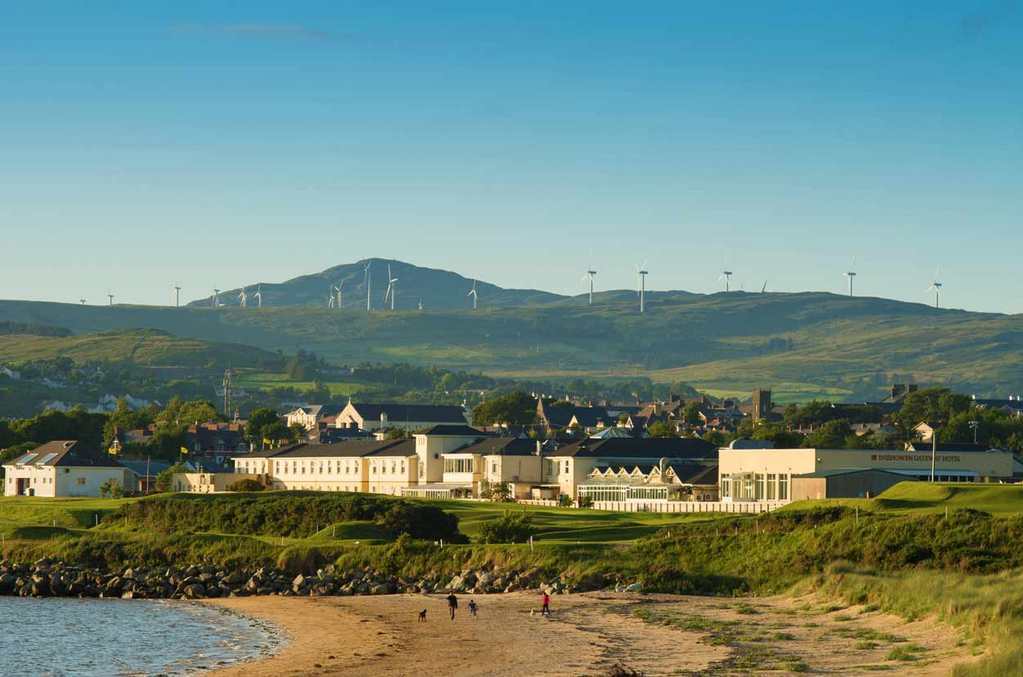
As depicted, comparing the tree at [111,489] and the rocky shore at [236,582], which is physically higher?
the tree at [111,489]

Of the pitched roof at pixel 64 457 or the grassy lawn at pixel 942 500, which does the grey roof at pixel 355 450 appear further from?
the grassy lawn at pixel 942 500

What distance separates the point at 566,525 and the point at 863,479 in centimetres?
2428

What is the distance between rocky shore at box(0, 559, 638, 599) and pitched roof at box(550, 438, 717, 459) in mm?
66593

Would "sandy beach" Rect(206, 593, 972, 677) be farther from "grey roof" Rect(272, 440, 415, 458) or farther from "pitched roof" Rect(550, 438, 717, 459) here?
"grey roof" Rect(272, 440, 415, 458)

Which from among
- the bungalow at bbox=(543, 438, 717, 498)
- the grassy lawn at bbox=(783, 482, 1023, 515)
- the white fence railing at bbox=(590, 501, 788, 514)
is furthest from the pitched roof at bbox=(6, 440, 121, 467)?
→ the grassy lawn at bbox=(783, 482, 1023, 515)

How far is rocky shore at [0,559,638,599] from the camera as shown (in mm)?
72750

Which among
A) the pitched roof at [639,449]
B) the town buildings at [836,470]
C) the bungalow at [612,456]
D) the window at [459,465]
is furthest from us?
the window at [459,465]

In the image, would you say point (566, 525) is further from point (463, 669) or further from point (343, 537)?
point (463, 669)

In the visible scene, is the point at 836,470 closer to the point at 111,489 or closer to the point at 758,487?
the point at 758,487

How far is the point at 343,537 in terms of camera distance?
88.4 meters

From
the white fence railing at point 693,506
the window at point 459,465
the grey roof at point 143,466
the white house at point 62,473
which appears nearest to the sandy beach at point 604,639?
the white fence railing at point 693,506

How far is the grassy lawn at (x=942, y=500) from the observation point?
8919 centimetres

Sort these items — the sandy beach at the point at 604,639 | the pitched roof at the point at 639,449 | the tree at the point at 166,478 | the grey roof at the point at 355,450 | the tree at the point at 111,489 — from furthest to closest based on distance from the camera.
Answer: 1. the grey roof at the point at 355,450
2. the pitched roof at the point at 639,449
3. the tree at the point at 166,478
4. the tree at the point at 111,489
5. the sandy beach at the point at 604,639

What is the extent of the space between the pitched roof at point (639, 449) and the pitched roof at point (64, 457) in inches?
1499
